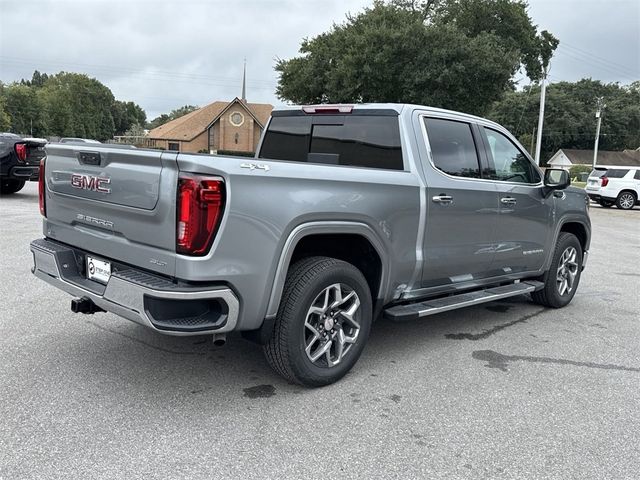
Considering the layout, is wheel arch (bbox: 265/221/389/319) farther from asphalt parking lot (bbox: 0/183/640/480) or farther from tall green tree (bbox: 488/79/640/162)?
tall green tree (bbox: 488/79/640/162)

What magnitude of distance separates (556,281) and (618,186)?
19879 millimetres

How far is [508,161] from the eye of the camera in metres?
5.45

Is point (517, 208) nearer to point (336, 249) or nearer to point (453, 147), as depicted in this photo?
point (453, 147)

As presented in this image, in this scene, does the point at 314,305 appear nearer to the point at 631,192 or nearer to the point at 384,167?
the point at 384,167

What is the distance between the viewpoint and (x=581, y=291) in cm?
743

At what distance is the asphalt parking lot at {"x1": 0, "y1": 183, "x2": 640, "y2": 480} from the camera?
2.92 meters

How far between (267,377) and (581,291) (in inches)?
201

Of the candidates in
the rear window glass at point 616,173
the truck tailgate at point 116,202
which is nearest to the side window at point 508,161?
the truck tailgate at point 116,202

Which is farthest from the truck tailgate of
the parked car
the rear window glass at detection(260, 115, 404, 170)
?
the parked car

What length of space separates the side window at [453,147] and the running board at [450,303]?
103 cm

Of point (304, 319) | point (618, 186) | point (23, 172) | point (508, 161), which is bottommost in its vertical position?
point (304, 319)

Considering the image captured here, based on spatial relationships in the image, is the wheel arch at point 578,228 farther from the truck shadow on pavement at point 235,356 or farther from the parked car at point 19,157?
the parked car at point 19,157

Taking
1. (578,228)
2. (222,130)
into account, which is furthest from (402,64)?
(222,130)

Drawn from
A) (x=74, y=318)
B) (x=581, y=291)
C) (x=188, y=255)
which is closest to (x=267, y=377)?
(x=188, y=255)
